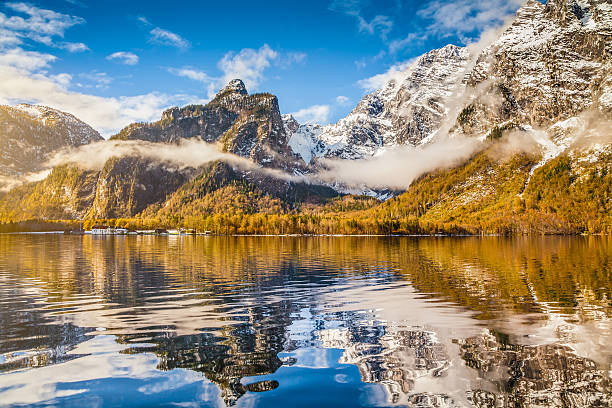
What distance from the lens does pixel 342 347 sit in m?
19.7

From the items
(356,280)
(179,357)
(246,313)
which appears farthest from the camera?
(356,280)

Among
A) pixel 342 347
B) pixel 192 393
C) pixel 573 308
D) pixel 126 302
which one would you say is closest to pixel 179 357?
pixel 192 393

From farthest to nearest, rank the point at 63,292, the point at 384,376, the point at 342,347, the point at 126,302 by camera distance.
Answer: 1. the point at 63,292
2. the point at 126,302
3. the point at 342,347
4. the point at 384,376

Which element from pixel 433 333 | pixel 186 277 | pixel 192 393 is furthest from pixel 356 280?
pixel 192 393

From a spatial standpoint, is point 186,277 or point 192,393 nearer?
point 192,393

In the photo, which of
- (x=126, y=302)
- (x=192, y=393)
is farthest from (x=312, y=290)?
(x=192, y=393)

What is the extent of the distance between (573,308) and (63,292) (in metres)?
43.3

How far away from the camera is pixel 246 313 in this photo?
27.7m

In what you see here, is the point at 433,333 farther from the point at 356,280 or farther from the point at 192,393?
the point at 356,280

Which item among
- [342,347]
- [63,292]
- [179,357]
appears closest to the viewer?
[179,357]

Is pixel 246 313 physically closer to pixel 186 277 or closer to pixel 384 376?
pixel 384 376

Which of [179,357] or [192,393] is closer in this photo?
[192,393]

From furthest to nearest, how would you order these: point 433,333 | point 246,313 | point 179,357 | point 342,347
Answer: point 246,313, point 433,333, point 342,347, point 179,357

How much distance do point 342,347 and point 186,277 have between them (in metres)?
32.8
